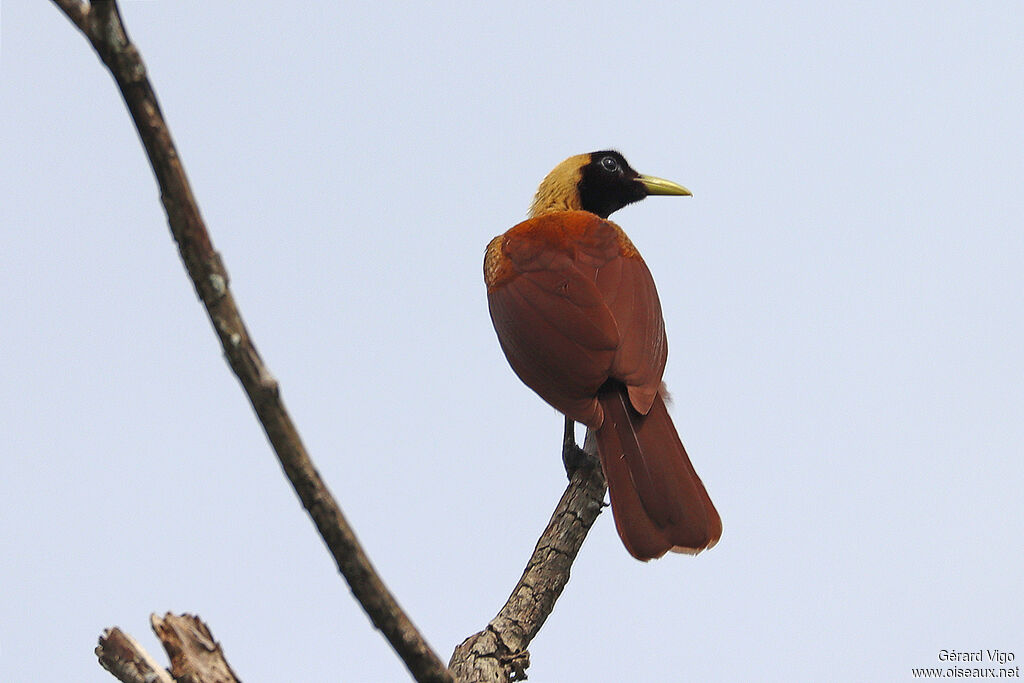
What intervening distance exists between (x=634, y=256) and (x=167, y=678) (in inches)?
115

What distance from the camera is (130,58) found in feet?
6.81

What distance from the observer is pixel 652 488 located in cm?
377

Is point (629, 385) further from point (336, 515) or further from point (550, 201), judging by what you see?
point (550, 201)

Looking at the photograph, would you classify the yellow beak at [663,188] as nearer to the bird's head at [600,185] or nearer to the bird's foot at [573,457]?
the bird's head at [600,185]

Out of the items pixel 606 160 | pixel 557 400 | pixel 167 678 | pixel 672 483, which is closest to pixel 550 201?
pixel 606 160

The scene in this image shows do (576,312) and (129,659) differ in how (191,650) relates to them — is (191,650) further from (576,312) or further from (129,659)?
(576,312)

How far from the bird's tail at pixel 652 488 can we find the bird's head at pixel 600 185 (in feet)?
8.64

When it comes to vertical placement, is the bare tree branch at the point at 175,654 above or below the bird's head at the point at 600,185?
below

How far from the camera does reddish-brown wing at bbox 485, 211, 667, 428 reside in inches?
165

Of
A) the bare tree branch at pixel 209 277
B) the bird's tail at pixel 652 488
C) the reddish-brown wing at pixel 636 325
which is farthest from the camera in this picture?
the reddish-brown wing at pixel 636 325

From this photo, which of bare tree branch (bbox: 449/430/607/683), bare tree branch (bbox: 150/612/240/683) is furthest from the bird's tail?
bare tree branch (bbox: 150/612/240/683)

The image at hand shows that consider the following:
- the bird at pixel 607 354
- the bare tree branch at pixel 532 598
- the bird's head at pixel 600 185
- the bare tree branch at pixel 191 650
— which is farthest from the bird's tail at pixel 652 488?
the bird's head at pixel 600 185

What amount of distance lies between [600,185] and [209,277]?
461 cm

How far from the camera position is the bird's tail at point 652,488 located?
144 inches
